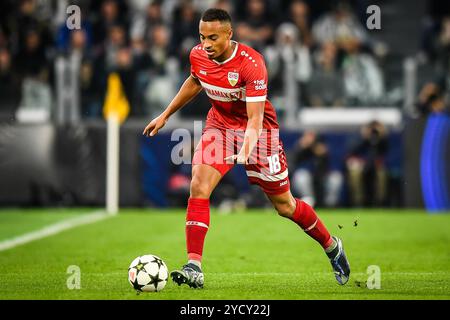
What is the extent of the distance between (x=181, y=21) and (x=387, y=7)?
5571 mm

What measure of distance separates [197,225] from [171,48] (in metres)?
11.7

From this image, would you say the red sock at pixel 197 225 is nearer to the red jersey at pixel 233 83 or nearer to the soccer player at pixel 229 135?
the soccer player at pixel 229 135

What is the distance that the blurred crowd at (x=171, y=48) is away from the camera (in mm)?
18938

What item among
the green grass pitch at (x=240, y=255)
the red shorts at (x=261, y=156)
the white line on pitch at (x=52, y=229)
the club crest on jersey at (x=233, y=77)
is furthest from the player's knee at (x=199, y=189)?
the white line on pitch at (x=52, y=229)

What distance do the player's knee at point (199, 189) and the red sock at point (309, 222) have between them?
97cm

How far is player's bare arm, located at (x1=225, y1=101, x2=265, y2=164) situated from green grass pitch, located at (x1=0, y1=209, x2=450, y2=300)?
1.14m

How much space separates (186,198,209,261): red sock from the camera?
8703mm

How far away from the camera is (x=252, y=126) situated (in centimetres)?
867

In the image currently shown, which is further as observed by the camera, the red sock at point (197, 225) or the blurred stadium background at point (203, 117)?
the blurred stadium background at point (203, 117)

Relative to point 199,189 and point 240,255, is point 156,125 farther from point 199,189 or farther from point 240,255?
point 240,255

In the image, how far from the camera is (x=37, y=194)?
19.3 m

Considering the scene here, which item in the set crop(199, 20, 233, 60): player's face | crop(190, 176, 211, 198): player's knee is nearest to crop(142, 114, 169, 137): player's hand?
crop(190, 176, 211, 198): player's knee

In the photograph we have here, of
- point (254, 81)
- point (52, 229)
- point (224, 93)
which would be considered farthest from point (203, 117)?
point (254, 81)
